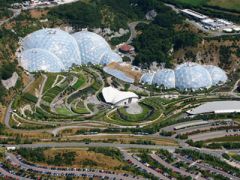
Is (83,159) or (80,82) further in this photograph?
(80,82)

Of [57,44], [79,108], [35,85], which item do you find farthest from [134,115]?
[57,44]

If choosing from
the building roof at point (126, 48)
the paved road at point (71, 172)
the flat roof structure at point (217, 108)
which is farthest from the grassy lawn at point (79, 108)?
the building roof at point (126, 48)

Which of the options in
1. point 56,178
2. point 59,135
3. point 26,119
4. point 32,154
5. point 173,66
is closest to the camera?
point 56,178

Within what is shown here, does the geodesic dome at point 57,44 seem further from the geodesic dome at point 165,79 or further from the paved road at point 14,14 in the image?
the geodesic dome at point 165,79

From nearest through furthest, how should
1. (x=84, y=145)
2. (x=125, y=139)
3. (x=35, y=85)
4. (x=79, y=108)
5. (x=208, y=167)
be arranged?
1. (x=208, y=167)
2. (x=84, y=145)
3. (x=125, y=139)
4. (x=79, y=108)
5. (x=35, y=85)

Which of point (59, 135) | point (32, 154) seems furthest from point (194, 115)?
point (32, 154)

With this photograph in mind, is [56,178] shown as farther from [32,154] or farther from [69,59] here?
[69,59]

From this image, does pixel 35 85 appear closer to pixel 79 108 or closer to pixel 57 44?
pixel 79 108
